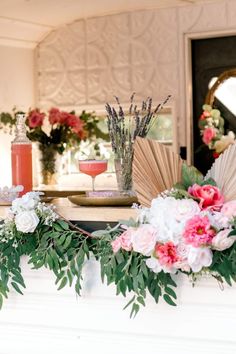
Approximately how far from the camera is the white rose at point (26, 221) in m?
2.85

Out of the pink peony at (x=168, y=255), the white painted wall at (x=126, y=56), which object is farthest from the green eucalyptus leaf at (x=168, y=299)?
the white painted wall at (x=126, y=56)

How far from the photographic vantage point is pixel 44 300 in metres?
3.03

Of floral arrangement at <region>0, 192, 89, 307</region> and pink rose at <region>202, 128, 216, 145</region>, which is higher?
pink rose at <region>202, 128, 216, 145</region>

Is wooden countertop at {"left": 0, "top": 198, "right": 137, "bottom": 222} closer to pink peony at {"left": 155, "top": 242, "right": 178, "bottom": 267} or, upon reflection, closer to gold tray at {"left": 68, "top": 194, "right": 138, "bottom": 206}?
gold tray at {"left": 68, "top": 194, "right": 138, "bottom": 206}

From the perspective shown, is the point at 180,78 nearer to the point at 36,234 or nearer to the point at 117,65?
the point at 117,65

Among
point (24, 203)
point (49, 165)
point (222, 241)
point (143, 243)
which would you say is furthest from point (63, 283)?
point (49, 165)

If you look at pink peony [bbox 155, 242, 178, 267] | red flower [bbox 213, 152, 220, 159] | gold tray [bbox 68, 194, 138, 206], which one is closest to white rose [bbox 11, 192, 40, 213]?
gold tray [bbox 68, 194, 138, 206]

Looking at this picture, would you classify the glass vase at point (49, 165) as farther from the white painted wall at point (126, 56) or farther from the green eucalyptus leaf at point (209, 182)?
the green eucalyptus leaf at point (209, 182)

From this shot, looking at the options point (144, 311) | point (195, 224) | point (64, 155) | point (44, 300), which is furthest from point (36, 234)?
point (64, 155)

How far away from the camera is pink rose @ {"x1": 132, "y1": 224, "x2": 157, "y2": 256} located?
260cm

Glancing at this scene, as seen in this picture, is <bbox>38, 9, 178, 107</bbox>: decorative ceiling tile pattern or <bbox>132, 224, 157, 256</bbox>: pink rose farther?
<bbox>38, 9, 178, 107</bbox>: decorative ceiling tile pattern

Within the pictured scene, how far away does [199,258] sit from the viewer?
8.36 feet

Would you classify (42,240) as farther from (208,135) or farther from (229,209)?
(208,135)

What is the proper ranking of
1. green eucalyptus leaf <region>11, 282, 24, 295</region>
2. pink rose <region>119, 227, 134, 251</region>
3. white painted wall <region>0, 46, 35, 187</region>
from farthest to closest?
white painted wall <region>0, 46, 35, 187</region>
green eucalyptus leaf <region>11, 282, 24, 295</region>
pink rose <region>119, 227, 134, 251</region>
